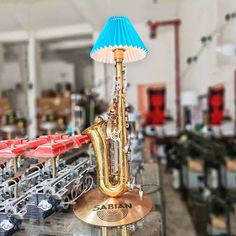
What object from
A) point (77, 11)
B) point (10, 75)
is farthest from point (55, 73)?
point (77, 11)

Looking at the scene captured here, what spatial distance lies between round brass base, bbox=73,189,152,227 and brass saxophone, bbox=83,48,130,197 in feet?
0.10

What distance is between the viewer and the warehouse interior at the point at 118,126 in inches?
26.9

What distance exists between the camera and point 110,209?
0.70 metres

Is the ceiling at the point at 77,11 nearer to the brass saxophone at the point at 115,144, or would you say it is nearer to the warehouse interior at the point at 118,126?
the warehouse interior at the point at 118,126

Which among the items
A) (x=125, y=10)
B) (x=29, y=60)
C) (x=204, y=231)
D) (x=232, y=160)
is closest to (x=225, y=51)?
(x=232, y=160)

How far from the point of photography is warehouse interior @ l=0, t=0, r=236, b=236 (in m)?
0.68

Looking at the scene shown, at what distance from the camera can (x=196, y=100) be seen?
3865 mm

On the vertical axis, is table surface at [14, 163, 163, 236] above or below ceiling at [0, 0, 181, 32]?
below

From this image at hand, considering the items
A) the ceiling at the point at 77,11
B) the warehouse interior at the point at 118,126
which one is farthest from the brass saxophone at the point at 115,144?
the ceiling at the point at 77,11

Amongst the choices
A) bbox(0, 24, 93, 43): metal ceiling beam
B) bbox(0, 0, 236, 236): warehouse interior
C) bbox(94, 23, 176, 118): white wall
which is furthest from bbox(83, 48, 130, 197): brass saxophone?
bbox(0, 24, 93, 43): metal ceiling beam

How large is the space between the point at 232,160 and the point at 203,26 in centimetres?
202

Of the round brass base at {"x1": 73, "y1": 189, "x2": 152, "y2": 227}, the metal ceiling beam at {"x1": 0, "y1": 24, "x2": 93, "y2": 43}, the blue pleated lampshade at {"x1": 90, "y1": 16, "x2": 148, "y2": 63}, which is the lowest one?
the round brass base at {"x1": 73, "y1": 189, "x2": 152, "y2": 227}

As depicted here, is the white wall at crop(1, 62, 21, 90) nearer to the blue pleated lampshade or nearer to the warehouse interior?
the warehouse interior

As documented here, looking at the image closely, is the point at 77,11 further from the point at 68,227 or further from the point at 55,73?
the point at 68,227
